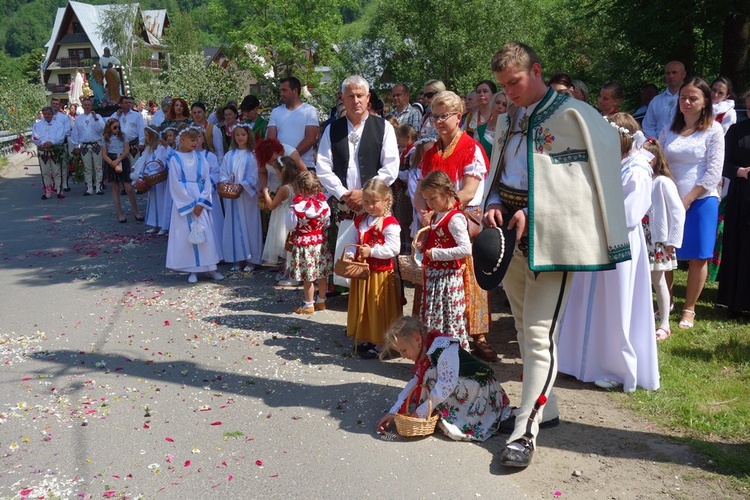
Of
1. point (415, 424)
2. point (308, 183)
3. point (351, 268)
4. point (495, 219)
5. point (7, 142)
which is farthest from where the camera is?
point (7, 142)

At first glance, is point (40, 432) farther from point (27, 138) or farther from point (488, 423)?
point (27, 138)

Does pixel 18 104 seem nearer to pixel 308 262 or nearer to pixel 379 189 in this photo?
pixel 308 262

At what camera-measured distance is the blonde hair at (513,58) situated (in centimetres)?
441

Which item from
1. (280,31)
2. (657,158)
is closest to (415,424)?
(657,158)

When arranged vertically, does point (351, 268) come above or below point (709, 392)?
above

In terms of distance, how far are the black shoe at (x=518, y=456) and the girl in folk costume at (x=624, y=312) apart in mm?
1499

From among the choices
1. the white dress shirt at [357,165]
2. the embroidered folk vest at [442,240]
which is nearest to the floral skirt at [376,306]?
the embroidered folk vest at [442,240]

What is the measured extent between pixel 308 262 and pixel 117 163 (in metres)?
7.71

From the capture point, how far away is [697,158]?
7.11 metres

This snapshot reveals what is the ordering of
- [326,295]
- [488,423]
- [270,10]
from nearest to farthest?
[488,423] → [326,295] → [270,10]

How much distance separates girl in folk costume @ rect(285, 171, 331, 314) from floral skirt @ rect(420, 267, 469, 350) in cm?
218

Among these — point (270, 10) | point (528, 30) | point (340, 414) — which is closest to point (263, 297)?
point (340, 414)

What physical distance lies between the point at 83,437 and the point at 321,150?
3489 millimetres

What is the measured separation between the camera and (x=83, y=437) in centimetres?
505
